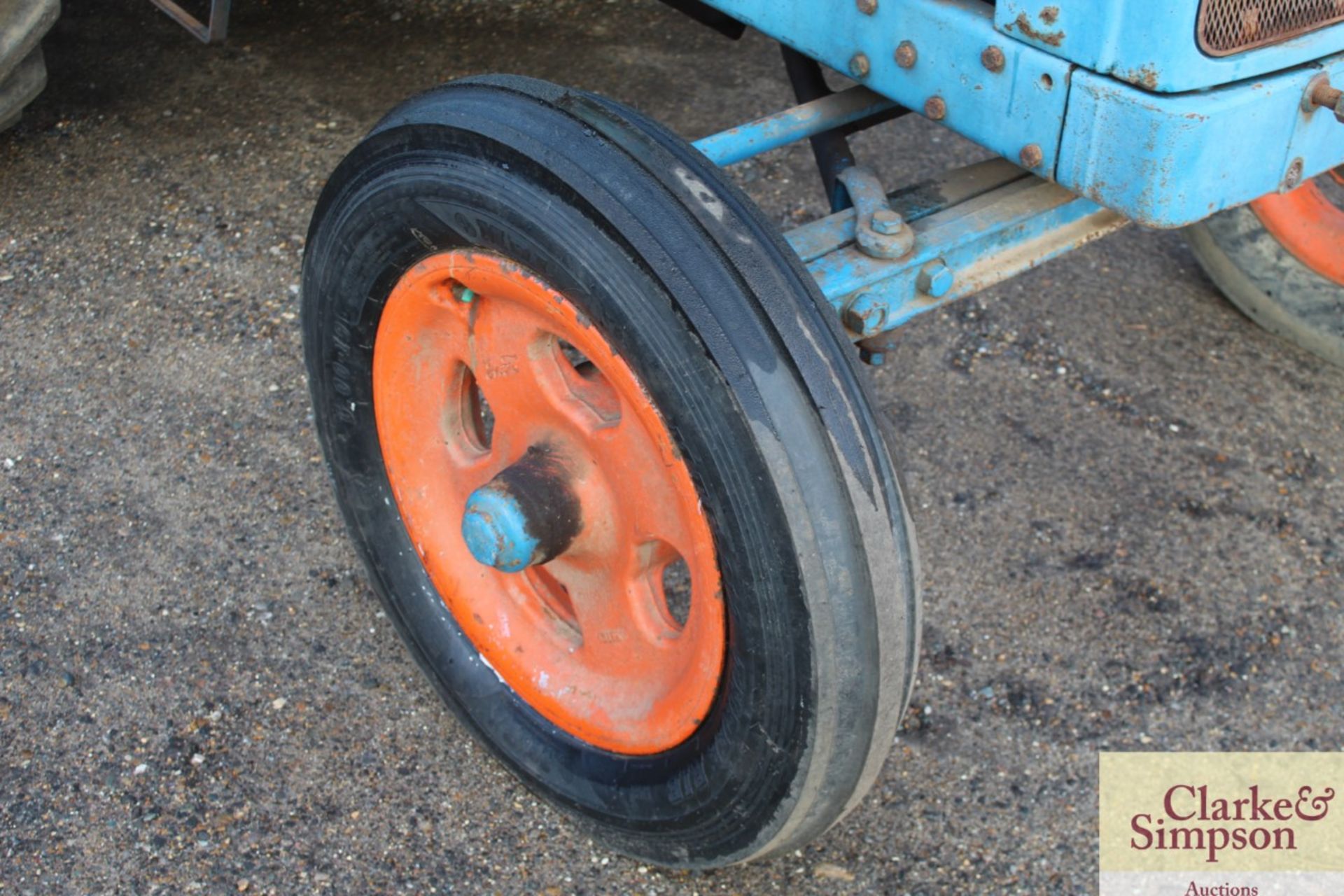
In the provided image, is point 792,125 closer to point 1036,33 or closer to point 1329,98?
point 1036,33

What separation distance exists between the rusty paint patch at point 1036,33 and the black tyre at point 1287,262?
1296mm

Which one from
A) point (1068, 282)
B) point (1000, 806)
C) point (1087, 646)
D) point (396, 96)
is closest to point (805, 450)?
point (1000, 806)

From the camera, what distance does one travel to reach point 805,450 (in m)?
1.37

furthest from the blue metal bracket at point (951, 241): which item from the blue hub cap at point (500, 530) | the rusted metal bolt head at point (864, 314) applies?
the blue hub cap at point (500, 530)

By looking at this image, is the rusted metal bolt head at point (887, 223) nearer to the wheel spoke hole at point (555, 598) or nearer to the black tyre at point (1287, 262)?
the wheel spoke hole at point (555, 598)

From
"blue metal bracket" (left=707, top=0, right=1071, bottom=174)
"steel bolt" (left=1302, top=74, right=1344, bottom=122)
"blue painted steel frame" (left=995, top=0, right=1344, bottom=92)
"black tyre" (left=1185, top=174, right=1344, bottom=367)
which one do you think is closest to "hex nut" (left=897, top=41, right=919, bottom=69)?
"blue metal bracket" (left=707, top=0, right=1071, bottom=174)

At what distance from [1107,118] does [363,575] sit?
141 cm

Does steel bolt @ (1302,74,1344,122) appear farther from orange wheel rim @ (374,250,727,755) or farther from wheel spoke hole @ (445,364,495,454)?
wheel spoke hole @ (445,364,495,454)

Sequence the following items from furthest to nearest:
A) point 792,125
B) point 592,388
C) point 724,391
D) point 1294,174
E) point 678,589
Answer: point 678,589
point 792,125
point 592,388
point 1294,174
point 724,391

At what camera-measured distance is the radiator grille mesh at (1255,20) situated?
1365 mm

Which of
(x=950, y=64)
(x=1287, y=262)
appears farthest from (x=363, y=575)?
(x=1287, y=262)

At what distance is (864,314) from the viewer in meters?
1.61

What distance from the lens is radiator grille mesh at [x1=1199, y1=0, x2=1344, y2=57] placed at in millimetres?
1365

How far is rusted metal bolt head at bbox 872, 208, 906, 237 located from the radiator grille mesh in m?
0.40
